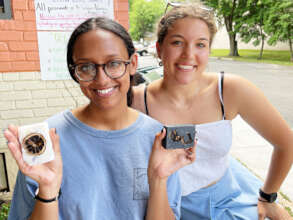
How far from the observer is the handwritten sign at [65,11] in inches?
112

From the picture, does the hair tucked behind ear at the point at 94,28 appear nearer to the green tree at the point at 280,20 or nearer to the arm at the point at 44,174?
the arm at the point at 44,174

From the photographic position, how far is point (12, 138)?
99 centimetres

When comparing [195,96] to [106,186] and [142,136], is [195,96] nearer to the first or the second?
[142,136]

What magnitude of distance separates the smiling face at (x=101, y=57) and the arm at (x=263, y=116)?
72 cm

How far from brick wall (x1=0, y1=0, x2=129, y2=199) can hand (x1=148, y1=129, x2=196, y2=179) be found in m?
2.09

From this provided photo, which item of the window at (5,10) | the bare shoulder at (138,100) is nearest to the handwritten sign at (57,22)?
the window at (5,10)

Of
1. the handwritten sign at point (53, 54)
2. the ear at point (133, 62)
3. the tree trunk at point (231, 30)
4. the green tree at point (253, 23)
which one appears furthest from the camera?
the tree trunk at point (231, 30)

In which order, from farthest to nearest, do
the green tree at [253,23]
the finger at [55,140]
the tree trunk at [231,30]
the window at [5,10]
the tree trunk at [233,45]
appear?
the tree trunk at [233,45] < the tree trunk at [231,30] < the green tree at [253,23] < the window at [5,10] < the finger at [55,140]

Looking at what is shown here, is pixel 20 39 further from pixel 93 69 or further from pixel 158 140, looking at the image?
pixel 158 140

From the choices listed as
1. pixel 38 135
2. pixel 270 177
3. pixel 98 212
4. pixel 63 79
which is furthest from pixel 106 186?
pixel 63 79

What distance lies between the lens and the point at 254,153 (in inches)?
162

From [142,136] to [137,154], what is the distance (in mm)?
86

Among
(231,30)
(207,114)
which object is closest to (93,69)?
(207,114)

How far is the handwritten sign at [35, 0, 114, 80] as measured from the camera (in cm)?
286
